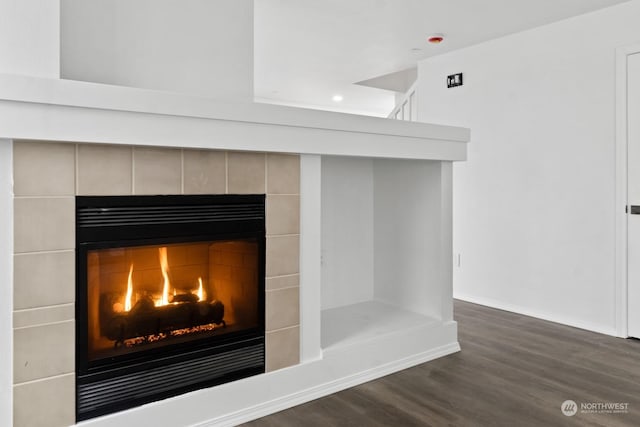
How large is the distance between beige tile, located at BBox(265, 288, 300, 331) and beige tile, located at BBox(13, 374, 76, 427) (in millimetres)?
835

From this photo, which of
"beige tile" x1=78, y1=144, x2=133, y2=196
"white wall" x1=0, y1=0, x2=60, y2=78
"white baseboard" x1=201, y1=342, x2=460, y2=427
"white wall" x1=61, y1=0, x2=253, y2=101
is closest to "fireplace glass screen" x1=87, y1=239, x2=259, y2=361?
"beige tile" x1=78, y1=144, x2=133, y2=196

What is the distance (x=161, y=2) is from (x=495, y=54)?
9.43 ft

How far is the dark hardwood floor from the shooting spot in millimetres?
2066

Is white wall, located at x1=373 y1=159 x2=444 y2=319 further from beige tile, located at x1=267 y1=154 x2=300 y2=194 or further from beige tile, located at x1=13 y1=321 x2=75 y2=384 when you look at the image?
beige tile, located at x1=13 y1=321 x2=75 y2=384

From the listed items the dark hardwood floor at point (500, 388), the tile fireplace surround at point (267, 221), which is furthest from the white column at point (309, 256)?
the dark hardwood floor at point (500, 388)

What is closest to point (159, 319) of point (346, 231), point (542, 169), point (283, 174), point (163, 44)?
point (283, 174)

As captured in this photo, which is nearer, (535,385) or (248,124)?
(248,124)

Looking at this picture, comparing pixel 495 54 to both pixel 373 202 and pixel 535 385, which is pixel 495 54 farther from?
pixel 535 385

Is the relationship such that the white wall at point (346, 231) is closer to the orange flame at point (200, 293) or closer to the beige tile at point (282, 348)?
the beige tile at point (282, 348)

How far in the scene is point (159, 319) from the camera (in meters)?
1.98


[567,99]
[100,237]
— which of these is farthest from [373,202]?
[100,237]

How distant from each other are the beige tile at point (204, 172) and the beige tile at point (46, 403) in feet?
2.77

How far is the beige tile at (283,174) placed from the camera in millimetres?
2174

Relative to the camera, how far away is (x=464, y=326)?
3.49 metres
